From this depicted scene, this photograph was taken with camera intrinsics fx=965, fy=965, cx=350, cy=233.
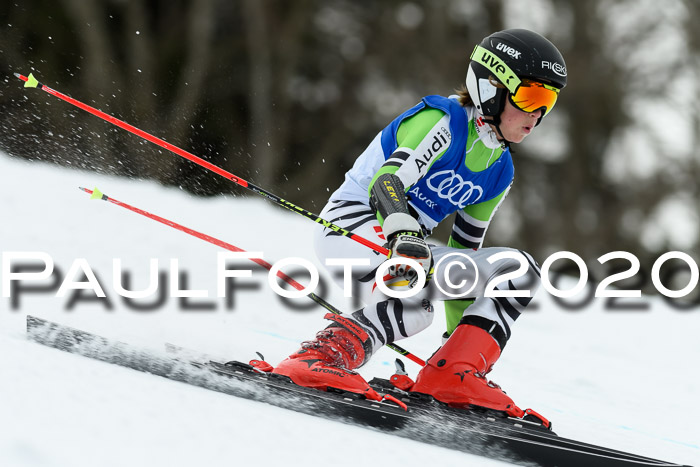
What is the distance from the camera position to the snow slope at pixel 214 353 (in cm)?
236

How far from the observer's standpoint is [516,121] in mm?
3584

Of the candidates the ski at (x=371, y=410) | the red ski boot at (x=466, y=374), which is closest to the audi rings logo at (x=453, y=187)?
the red ski boot at (x=466, y=374)

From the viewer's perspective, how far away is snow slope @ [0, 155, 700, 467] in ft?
7.73

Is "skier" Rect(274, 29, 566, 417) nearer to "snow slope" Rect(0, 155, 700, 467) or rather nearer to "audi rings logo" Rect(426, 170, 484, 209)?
"audi rings logo" Rect(426, 170, 484, 209)

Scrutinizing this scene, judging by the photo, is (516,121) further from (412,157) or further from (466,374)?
(466,374)

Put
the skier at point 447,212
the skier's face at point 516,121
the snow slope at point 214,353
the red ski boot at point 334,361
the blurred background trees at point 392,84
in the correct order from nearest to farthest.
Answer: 1. the snow slope at point 214,353
2. the red ski boot at point 334,361
3. the skier at point 447,212
4. the skier's face at point 516,121
5. the blurred background trees at point 392,84

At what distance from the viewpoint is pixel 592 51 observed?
17891mm

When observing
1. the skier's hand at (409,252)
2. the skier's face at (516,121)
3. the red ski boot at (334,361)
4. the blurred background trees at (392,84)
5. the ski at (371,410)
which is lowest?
the ski at (371,410)

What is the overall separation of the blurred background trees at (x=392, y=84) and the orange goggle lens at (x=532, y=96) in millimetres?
12944

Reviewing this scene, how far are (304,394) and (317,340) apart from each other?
440mm

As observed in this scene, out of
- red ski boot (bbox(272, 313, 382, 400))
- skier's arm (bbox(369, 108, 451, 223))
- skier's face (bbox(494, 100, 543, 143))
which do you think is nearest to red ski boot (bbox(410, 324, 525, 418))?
red ski boot (bbox(272, 313, 382, 400))

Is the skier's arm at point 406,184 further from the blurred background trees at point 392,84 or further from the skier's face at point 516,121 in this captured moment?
the blurred background trees at point 392,84

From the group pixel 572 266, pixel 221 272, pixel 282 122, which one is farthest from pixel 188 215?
pixel 282 122

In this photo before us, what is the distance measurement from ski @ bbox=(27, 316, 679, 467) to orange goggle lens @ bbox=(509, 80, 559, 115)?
1.13 meters
